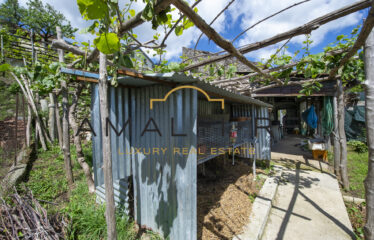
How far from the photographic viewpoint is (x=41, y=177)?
4.23 meters

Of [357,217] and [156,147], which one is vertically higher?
[156,147]

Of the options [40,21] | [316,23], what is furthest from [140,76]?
[40,21]

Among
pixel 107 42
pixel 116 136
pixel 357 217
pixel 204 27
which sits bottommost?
pixel 357 217

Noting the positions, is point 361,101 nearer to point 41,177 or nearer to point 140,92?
point 140,92

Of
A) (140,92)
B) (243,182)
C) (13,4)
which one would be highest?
(13,4)

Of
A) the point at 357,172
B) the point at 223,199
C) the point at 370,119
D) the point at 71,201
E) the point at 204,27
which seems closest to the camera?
the point at 204,27

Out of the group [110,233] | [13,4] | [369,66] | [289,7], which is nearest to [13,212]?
[110,233]

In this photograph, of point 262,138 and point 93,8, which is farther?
point 262,138

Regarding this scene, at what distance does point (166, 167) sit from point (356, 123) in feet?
43.5

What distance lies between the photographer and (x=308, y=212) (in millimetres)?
3814

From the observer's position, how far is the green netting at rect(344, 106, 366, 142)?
966cm

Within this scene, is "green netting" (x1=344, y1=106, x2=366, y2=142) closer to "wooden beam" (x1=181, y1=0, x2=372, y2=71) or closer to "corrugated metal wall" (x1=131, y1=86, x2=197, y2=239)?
"wooden beam" (x1=181, y1=0, x2=372, y2=71)

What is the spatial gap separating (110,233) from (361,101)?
17699mm

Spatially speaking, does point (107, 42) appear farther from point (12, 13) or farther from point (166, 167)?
point (12, 13)
